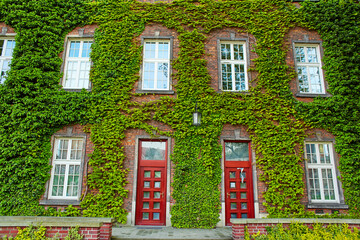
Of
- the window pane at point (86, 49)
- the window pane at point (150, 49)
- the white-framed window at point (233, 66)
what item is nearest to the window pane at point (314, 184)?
the white-framed window at point (233, 66)

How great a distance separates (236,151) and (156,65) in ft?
14.1

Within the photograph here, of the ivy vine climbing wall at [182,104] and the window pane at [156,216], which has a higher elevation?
the ivy vine climbing wall at [182,104]

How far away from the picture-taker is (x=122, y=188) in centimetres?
779

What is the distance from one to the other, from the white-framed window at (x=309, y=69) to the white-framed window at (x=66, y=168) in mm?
8309

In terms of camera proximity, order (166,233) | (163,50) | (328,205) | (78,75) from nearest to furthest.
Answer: (166,233)
(328,205)
(78,75)
(163,50)

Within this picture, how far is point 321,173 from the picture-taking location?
827 cm

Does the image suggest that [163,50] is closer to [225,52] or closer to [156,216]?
[225,52]

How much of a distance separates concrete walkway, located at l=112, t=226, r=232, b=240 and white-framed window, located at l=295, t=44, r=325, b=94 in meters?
5.89

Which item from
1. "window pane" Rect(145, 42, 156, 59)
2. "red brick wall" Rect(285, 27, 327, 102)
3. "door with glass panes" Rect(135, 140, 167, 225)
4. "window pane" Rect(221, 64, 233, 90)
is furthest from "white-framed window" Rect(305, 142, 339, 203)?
"window pane" Rect(145, 42, 156, 59)

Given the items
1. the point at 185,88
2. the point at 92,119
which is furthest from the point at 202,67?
the point at 92,119

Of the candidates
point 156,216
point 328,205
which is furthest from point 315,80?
point 156,216

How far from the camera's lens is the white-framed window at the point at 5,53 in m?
8.95

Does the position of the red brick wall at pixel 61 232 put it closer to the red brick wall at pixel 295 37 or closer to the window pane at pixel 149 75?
the window pane at pixel 149 75

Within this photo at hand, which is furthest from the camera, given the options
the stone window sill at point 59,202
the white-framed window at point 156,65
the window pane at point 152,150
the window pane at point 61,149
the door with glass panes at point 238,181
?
the white-framed window at point 156,65
